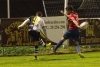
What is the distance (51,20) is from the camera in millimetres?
15820

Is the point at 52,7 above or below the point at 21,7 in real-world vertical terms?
below

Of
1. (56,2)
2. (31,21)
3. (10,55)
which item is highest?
(56,2)

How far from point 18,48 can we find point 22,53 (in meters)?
0.28

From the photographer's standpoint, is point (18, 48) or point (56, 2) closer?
point (18, 48)

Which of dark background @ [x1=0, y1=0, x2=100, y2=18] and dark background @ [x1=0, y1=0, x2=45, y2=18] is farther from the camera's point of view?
dark background @ [x1=0, y1=0, x2=45, y2=18]

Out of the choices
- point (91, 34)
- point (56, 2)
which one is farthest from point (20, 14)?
point (91, 34)

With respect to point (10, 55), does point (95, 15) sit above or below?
above

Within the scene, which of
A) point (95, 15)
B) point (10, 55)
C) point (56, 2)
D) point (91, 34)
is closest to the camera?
point (10, 55)

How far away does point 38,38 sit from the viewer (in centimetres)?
1365

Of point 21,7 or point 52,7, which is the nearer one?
point 52,7

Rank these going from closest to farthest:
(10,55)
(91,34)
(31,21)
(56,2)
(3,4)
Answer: (31,21)
(10,55)
(91,34)
(56,2)
(3,4)

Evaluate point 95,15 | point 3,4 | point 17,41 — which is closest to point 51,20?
point 17,41

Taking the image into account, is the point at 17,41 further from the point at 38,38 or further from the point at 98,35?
the point at 98,35

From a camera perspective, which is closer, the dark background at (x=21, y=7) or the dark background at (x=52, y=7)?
the dark background at (x=52, y=7)
